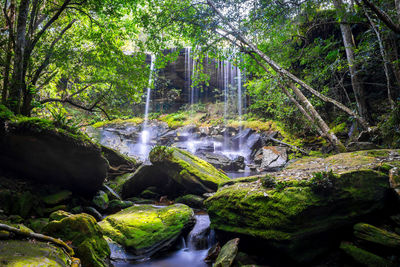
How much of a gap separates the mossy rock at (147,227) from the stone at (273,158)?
755 cm

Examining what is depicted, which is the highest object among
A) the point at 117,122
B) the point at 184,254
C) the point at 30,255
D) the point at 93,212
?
the point at 117,122

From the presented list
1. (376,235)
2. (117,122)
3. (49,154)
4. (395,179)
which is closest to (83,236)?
(49,154)

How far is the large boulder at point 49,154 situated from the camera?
15.1 ft

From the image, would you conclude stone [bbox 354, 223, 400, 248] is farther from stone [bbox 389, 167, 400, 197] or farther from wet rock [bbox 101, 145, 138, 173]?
wet rock [bbox 101, 145, 138, 173]

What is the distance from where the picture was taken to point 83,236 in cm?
343

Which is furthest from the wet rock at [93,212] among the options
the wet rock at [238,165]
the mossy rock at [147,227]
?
the wet rock at [238,165]

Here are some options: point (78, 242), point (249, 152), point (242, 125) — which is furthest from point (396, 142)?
point (242, 125)

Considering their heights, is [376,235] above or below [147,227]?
above

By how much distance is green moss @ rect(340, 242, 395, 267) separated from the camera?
2.72 m

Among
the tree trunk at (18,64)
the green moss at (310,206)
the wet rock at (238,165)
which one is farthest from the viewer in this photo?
the wet rock at (238,165)

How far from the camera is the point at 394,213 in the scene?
325cm

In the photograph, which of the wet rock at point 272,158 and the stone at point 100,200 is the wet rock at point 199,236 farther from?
the wet rock at point 272,158

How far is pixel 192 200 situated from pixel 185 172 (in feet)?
3.16

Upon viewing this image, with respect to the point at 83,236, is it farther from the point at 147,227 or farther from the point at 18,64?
the point at 18,64
